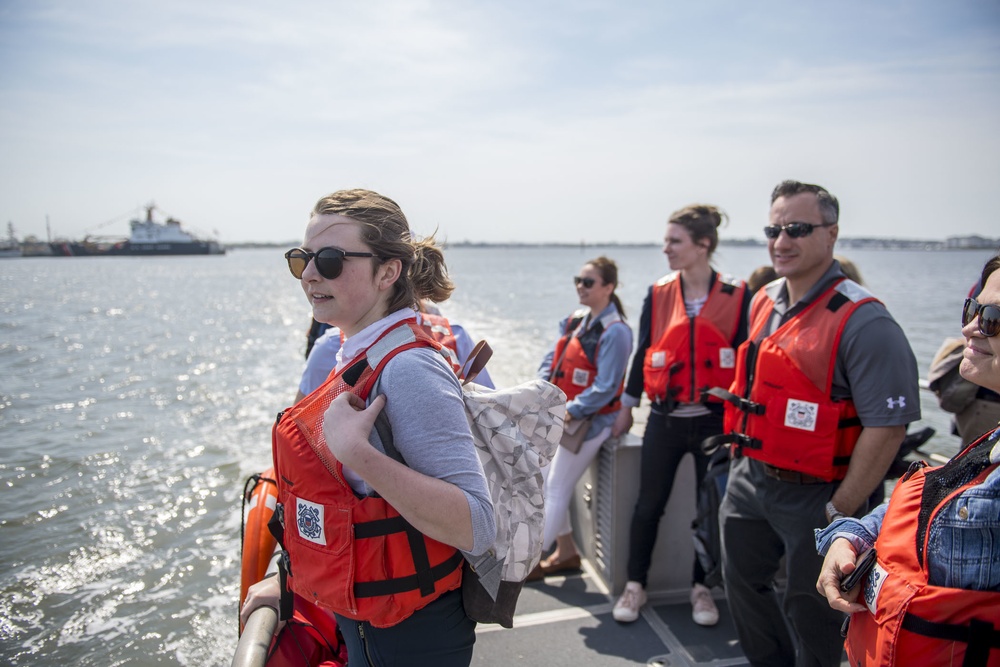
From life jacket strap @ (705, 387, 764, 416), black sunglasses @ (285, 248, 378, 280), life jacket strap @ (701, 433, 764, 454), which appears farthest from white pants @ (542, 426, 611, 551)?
black sunglasses @ (285, 248, 378, 280)

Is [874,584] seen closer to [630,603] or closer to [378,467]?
[378,467]

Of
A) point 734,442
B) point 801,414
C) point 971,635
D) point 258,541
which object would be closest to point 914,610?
point 971,635

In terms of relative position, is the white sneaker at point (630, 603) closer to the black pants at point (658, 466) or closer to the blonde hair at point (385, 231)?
the black pants at point (658, 466)

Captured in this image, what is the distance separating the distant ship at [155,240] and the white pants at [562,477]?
91.1 m

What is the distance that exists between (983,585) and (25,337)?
20045mm

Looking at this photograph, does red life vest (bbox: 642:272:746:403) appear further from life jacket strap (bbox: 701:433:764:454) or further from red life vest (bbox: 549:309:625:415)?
life jacket strap (bbox: 701:433:764:454)

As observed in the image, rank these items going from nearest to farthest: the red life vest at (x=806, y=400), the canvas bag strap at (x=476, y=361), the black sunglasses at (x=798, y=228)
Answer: the canvas bag strap at (x=476, y=361), the red life vest at (x=806, y=400), the black sunglasses at (x=798, y=228)

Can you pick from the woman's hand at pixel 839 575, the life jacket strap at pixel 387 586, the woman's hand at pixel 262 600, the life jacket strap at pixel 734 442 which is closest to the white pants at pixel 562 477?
the life jacket strap at pixel 734 442

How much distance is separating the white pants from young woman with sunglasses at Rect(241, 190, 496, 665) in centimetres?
200

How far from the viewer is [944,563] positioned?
1.21 m

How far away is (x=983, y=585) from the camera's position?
1.17 m

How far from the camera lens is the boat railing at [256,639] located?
1.81 meters

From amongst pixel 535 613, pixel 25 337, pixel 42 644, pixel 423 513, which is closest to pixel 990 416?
pixel 535 613

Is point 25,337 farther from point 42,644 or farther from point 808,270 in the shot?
point 808,270
